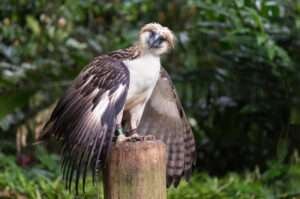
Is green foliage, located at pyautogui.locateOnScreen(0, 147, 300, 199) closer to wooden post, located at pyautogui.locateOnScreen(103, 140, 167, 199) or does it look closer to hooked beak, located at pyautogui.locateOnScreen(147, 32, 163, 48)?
hooked beak, located at pyautogui.locateOnScreen(147, 32, 163, 48)

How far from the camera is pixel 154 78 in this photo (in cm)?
388

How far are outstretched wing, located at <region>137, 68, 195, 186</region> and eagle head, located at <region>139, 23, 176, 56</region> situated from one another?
593mm

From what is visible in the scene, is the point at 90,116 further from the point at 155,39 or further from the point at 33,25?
the point at 33,25

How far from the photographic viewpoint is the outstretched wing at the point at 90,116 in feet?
11.6

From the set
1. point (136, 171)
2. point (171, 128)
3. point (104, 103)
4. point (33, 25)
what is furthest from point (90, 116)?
point (33, 25)

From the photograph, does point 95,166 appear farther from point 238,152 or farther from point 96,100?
point 238,152

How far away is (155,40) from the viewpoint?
391 centimetres

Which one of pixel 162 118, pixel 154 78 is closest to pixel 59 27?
pixel 162 118

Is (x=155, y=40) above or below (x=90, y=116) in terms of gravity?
above

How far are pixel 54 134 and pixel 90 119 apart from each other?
0.77 feet

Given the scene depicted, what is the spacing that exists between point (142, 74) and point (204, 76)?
341 centimetres

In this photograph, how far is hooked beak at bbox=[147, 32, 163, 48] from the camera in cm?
390

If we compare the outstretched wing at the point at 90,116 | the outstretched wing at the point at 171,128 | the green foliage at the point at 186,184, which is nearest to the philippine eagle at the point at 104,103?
the outstretched wing at the point at 90,116

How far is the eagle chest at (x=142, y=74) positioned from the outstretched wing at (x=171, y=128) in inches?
24.4
